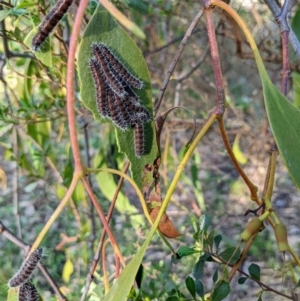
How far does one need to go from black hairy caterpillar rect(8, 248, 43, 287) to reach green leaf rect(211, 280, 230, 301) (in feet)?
0.97

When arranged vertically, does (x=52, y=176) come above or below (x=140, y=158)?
below

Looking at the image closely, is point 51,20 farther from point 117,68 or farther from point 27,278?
point 27,278

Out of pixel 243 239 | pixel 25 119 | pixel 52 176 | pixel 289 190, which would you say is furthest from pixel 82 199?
pixel 289 190

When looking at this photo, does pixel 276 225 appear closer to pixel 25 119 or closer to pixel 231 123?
pixel 25 119

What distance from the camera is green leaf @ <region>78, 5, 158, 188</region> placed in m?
0.76

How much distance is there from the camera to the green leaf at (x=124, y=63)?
2.50 ft

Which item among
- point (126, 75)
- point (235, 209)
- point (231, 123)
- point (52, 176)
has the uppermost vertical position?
point (126, 75)

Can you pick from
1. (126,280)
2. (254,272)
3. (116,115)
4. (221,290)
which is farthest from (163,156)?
(126,280)

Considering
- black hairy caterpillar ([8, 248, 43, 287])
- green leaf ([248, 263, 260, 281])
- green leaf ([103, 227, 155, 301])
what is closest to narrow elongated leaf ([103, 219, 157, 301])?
green leaf ([103, 227, 155, 301])

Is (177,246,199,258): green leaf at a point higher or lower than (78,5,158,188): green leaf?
lower

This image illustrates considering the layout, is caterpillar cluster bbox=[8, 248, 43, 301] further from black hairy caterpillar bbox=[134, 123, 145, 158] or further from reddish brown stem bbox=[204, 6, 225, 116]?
reddish brown stem bbox=[204, 6, 225, 116]

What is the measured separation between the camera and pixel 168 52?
118 inches

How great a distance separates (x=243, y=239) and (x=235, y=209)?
100.0 inches

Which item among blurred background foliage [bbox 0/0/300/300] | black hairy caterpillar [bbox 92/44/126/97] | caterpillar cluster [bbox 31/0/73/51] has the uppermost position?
caterpillar cluster [bbox 31/0/73/51]
